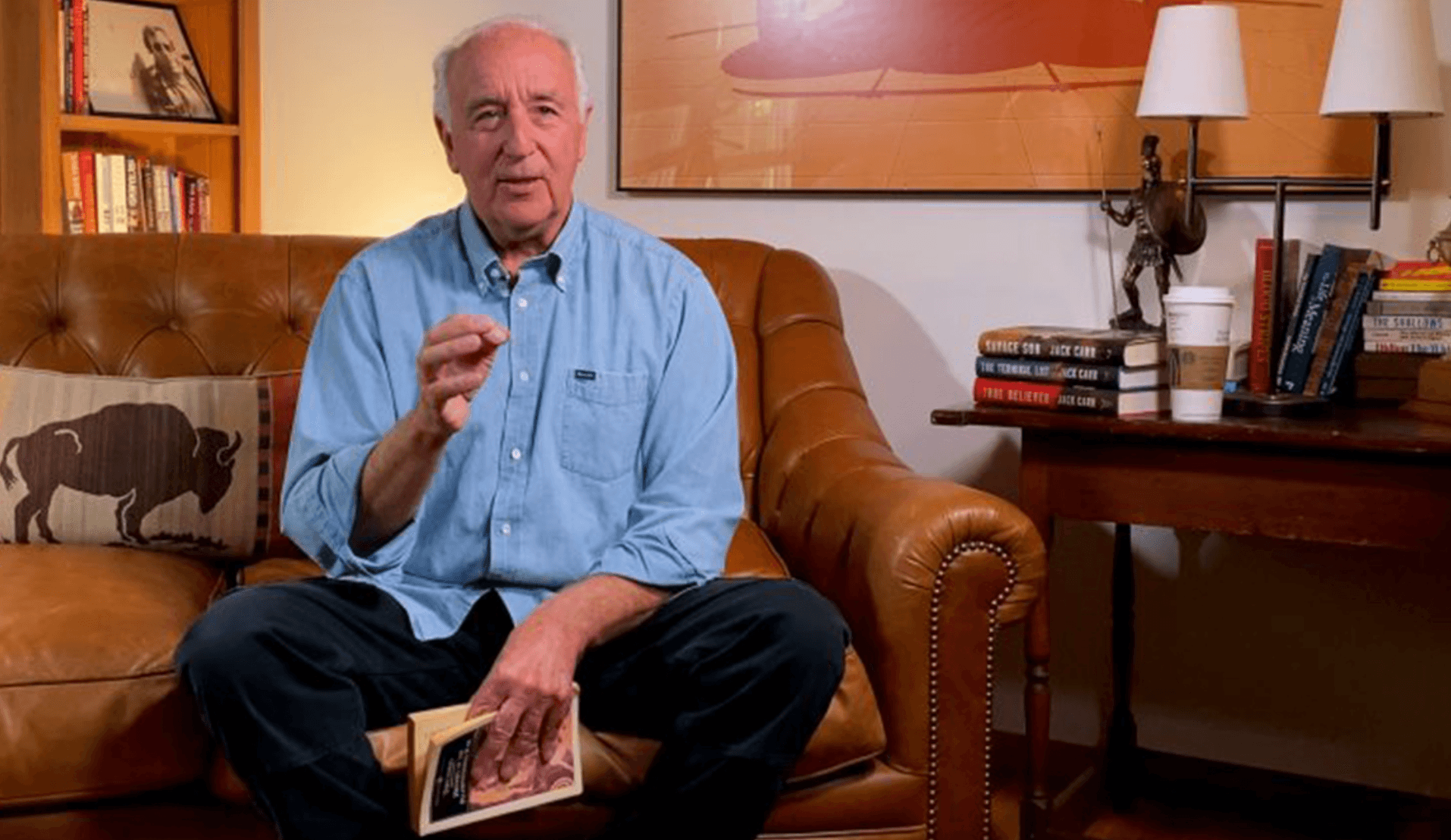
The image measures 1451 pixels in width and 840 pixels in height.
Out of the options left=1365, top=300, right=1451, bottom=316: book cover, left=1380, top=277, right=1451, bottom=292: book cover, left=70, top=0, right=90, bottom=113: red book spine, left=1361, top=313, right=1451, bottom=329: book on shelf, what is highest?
left=70, top=0, right=90, bottom=113: red book spine

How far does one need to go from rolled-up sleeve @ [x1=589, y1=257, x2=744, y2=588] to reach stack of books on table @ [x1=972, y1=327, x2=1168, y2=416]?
47 centimetres

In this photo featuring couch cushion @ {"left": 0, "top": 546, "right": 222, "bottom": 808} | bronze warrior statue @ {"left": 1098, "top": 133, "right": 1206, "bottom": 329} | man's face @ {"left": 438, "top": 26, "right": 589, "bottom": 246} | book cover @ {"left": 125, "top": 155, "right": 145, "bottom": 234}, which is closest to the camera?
couch cushion @ {"left": 0, "top": 546, "right": 222, "bottom": 808}

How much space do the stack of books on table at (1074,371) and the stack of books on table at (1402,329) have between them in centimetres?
28

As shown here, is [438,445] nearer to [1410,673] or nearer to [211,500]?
[211,500]

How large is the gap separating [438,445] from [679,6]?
147 cm

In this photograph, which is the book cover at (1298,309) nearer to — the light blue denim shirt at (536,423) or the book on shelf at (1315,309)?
the book on shelf at (1315,309)

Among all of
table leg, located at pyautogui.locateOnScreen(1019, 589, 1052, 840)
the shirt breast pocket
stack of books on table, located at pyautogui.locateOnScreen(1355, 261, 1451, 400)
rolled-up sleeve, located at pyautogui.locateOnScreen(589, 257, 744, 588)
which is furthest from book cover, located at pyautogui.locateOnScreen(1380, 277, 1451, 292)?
the shirt breast pocket

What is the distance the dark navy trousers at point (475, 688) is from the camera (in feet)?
6.03

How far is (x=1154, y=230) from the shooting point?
105 inches

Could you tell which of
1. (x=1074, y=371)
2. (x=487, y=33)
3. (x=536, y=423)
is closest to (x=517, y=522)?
(x=536, y=423)

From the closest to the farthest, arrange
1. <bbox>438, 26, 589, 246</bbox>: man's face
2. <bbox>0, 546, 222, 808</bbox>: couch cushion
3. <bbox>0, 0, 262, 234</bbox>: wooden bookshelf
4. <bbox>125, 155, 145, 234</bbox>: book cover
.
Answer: <bbox>0, 546, 222, 808</bbox>: couch cushion
<bbox>438, 26, 589, 246</bbox>: man's face
<bbox>0, 0, 262, 234</bbox>: wooden bookshelf
<bbox>125, 155, 145, 234</bbox>: book cover

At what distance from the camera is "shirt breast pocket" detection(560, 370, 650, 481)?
2.17 meters

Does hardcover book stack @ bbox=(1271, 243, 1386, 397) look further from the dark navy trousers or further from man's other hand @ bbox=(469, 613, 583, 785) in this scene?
man's other hand @ bbox=(469, 613, 583, 785)

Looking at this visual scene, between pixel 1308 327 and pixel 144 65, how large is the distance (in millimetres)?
2233
